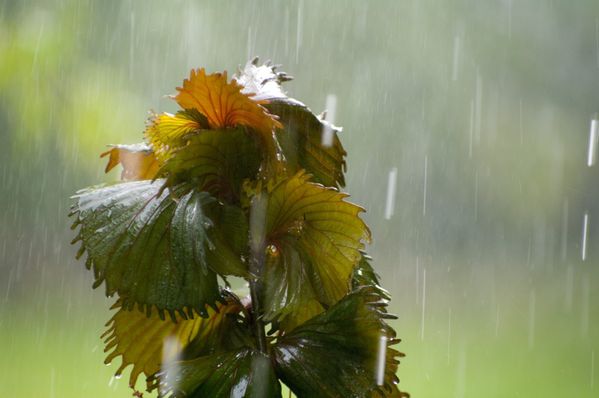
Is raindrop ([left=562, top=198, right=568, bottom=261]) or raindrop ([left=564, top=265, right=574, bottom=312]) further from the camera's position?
raindrop ([left=562, top=198, right=568, bottom=261])

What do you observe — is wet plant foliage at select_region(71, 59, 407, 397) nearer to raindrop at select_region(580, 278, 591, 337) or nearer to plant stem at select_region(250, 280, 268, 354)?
plant stem at select_region(250, 280, 268, 354)

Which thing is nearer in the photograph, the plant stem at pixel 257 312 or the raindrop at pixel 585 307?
the plant stem at pixel 257 312

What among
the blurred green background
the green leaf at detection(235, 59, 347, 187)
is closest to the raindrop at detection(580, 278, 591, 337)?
the blurred green background

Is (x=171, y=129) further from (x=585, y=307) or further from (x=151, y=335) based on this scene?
(x=585, y=307)

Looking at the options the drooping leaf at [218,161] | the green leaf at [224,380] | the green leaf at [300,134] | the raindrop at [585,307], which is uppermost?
the raindrop at [585,307]

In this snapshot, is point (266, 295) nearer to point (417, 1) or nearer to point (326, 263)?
point (326, 263)

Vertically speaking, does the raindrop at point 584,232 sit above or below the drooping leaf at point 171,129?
above

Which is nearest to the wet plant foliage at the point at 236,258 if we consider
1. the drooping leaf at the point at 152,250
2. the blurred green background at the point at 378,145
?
the drooping leaf at the point at 152,250

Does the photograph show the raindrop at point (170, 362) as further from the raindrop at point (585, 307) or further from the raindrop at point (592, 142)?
the raindrop at point (592, 142)
